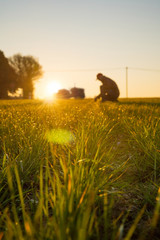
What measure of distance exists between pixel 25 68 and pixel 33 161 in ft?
127

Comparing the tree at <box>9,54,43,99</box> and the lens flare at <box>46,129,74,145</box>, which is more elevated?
the tree at <box>9,54,43,99</box>

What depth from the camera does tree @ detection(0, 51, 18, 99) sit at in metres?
A: 28.7

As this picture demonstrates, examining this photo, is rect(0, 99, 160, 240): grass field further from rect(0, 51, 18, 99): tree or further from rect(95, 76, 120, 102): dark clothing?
rect(0, 51, 18, 99): tree

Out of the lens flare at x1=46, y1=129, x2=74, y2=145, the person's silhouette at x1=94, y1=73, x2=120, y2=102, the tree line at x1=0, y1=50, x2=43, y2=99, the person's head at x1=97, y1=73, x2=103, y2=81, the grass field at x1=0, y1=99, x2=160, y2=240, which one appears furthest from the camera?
the tree line at x1=0, y1=50, x2=43, y2=99

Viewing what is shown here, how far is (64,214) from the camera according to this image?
856 mm

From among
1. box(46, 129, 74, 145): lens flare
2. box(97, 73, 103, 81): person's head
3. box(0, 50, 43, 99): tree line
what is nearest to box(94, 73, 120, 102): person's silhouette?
box(97, 73, 103, 81): person's head

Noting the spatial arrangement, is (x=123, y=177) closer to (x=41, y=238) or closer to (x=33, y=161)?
(x=33, y=161)

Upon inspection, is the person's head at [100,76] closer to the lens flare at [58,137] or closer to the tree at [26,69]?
the lens flare at [58,137]

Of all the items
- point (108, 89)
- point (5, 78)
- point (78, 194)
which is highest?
point (5, 78)

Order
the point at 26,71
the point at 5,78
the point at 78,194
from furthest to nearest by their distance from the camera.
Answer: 1. the point at 26,71
2. the point at 5,78
3. the point at 78,194

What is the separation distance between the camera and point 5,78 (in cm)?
2942

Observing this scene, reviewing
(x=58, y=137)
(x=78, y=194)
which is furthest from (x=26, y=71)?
(x=78, y=194)

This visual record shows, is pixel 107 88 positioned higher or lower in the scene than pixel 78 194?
higher

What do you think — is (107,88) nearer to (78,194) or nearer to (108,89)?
(108,89)
